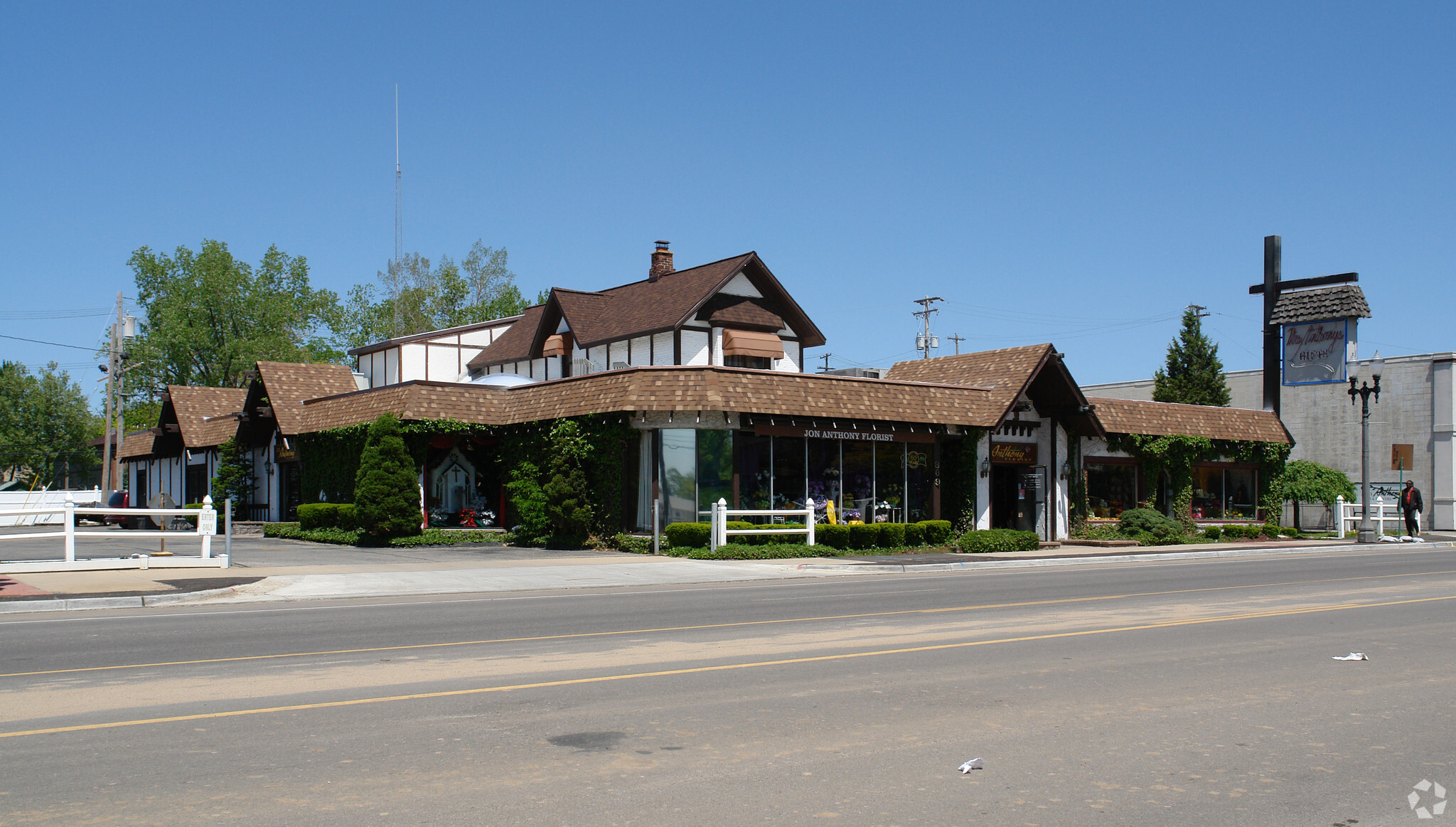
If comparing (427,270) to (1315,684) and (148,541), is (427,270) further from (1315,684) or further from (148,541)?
(1315,684)

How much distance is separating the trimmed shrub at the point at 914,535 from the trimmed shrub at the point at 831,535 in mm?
2052

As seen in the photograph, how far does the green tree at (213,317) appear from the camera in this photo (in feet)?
227

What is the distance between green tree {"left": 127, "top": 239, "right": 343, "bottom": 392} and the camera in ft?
227

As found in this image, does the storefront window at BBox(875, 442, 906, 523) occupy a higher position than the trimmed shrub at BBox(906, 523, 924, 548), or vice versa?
the storefront window at BBox(875, 442, 906, 523)

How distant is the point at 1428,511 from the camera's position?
47.0 metres

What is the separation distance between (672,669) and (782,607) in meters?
5.73

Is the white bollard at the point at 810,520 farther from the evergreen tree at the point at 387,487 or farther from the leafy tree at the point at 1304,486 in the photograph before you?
the leafy tree at the point at 1304,486

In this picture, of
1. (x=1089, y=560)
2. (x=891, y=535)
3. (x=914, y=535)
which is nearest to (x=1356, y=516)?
(x=1089, y=560)

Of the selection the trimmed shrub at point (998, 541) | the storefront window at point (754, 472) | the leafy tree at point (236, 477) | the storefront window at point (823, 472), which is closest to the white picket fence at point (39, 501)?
the leafy tree at point (236, 477)

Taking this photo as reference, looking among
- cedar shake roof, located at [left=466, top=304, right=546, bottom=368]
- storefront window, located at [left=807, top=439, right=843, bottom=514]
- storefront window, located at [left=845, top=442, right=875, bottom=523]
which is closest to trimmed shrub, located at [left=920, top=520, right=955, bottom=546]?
storefront window, located at [left=845, top=442, right=875, bottom=523]

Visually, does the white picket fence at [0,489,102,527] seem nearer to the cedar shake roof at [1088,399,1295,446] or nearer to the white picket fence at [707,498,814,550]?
the white picket fence at [707,498,814,550]

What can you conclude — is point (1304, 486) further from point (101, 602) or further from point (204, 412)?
point (204, 412)

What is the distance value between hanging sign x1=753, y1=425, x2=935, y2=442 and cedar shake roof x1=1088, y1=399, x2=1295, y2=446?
25.4 ft

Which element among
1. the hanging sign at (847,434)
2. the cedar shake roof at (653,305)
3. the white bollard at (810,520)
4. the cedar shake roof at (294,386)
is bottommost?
the white bollard at (810,520)
